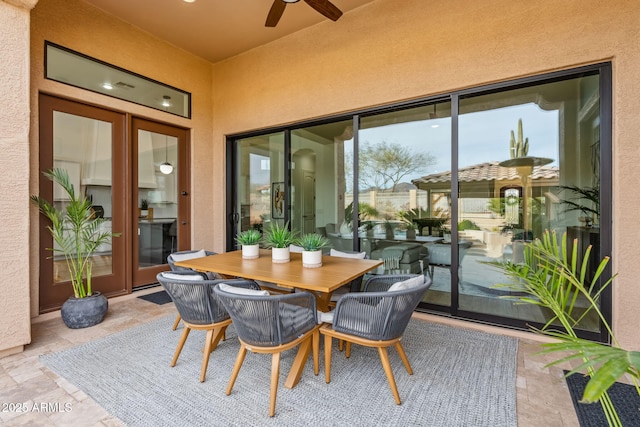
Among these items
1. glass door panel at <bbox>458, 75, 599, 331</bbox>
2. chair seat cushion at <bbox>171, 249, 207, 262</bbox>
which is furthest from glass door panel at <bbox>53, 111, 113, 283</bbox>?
glass door panel at <bbox>458, 75, 599, 331</bbox>

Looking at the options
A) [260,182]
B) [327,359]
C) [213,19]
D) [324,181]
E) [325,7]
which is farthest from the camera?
[260,182]

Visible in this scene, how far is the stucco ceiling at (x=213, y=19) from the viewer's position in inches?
146

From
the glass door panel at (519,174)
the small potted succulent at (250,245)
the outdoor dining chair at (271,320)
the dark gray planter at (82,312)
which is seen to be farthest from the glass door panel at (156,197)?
the glass door panel at (519,174)

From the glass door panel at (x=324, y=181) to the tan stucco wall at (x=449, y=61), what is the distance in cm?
37

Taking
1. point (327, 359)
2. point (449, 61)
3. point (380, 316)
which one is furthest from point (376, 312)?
point (449, 61)

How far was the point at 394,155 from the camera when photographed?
3.93 m

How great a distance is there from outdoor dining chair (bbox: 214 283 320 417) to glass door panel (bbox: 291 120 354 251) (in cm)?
213

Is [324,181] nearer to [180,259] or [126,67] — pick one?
[180,259]

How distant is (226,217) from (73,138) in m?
2.24

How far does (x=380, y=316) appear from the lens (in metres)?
1.91

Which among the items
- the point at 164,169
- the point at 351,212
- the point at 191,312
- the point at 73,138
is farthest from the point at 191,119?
the point at 191,312

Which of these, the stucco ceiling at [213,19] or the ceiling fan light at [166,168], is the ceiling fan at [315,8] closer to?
the stucco ceiling at [213,19]

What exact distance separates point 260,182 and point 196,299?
3.03 m

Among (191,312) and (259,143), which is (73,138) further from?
(191,312)
